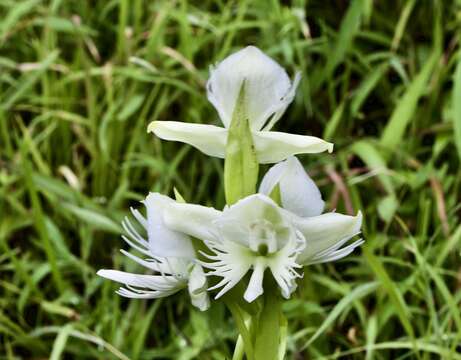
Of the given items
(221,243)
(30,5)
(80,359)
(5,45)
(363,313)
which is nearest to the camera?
(221,243)

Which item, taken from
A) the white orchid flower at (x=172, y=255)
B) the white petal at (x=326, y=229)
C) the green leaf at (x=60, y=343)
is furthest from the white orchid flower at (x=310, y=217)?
the green leaf at (x=60, y=343)

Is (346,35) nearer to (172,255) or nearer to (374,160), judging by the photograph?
(374,160)

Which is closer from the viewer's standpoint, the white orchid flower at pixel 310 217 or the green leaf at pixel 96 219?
the white orchid flower at pixel 310 217

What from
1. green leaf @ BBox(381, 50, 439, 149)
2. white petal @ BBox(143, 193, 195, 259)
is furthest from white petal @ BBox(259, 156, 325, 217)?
green leaf @ BBox(381, 50, 439, 149)

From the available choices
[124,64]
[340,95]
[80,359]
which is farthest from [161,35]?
[80,359]

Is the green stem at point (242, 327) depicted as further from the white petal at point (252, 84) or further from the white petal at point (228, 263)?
the white petal at point (252, 84)

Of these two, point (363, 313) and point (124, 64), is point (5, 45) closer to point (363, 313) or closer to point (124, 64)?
point (124, 64)

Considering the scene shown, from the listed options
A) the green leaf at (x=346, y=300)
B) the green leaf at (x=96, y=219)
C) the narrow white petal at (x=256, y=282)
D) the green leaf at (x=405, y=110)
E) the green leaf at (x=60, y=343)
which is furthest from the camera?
the green leaf at (x=405, y=110)

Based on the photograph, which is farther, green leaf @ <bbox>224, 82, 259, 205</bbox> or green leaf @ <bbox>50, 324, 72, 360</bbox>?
green leaf @ <bbox>50, 324, 72, 360</bbox>

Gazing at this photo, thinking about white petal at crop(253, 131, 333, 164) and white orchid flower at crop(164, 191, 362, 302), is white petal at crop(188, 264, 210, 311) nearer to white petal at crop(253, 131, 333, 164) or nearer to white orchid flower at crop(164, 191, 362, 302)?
white orchid flower at crop(164, 191, 362, 302)
